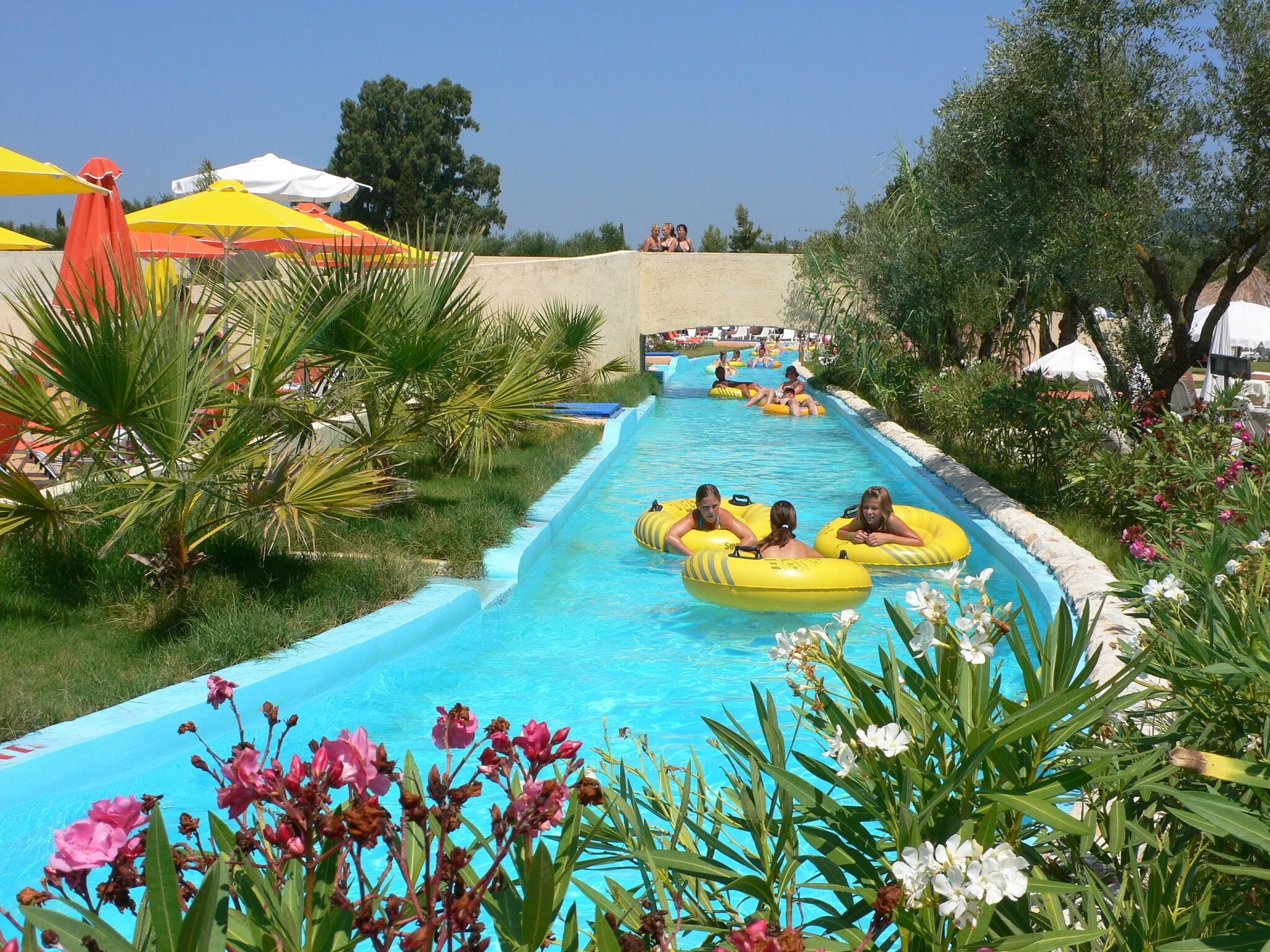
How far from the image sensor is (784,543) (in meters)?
7.89

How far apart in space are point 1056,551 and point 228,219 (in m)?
7.39

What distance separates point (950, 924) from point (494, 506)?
700 centimetres

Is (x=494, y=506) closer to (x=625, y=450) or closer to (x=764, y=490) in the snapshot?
(x=764, y=490)

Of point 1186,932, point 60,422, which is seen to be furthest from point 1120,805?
point 60,422

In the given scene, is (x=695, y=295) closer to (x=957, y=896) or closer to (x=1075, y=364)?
(x=1075, y=364)

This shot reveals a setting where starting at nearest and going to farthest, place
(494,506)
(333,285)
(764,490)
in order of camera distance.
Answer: (333,285), (494,506), (764,490)

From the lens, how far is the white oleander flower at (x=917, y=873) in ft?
4.66

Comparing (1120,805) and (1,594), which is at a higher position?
(1120,805)

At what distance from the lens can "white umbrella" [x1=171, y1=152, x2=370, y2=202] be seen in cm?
1435

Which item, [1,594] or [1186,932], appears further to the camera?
[1,594]

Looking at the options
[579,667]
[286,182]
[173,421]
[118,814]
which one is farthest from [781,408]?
[118,814]

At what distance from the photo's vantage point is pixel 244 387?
20.3 feet

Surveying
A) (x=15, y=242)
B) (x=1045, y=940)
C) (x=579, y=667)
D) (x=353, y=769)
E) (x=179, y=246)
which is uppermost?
(x=179, y=246)

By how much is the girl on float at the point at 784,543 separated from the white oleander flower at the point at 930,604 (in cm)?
570
